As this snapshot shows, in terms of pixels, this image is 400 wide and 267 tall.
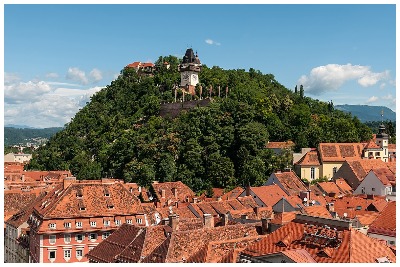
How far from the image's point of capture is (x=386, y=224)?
35.4 meters

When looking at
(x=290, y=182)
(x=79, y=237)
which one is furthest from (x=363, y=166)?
(x=79, y=237)

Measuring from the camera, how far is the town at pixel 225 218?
27.7 metres

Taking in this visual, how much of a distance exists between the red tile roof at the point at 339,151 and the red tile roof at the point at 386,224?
40480mm

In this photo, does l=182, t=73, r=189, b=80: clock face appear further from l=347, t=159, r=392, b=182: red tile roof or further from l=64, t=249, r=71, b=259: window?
l=64, t=249, r=71, b=259: window

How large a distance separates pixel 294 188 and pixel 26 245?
3048 cm

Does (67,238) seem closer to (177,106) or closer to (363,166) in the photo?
(363,166)

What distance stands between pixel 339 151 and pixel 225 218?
4368cm

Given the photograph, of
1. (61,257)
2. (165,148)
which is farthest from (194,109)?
(61,257)

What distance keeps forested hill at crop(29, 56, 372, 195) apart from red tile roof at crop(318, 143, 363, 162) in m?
4.33

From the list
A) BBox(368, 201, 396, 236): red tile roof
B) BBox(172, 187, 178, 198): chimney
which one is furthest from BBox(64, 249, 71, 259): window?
BBox(172, 187, 178, 198): chimney

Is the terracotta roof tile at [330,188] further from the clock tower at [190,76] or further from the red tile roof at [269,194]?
the clock tower at [190,76]

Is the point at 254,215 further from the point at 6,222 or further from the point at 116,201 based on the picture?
the point at 6,222

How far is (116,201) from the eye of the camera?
154 feet

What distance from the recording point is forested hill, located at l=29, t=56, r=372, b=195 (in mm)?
77688
